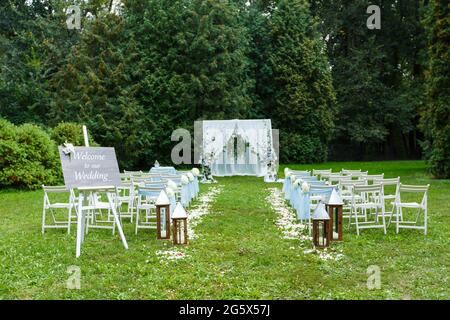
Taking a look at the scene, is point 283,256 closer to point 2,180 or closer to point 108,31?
point 2,180

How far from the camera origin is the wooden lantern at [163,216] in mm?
8156

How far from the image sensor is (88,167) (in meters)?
7.49

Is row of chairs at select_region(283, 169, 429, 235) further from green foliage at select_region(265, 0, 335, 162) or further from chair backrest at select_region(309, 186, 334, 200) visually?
green foliage at select_region(265, 0, 335, 162)

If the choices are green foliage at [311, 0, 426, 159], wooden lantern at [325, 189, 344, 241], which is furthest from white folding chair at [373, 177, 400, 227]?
green foliage at [311, 0, 426, 159]

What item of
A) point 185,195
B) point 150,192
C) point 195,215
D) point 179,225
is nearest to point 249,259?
point 179,225

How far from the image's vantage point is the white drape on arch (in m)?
21.1

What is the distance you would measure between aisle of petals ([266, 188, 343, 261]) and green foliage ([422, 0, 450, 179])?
8400mm

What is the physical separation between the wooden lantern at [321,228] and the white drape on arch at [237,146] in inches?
517

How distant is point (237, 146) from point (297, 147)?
8.94 m

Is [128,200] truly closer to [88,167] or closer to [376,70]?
[88,167]

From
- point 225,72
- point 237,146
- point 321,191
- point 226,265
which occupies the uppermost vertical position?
point 225,72

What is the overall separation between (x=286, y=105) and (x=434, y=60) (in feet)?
36.6
